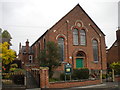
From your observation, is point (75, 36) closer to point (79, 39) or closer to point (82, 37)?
point (79, 39)

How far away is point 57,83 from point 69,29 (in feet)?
40.6

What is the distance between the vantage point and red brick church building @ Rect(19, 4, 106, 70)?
86.5 ft

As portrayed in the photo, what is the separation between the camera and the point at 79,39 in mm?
27906

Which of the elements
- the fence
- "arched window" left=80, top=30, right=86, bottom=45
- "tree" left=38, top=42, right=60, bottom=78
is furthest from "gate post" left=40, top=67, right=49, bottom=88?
"arched window" left=80, top=30, right=86, bottom=45

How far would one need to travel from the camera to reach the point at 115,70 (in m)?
25.1

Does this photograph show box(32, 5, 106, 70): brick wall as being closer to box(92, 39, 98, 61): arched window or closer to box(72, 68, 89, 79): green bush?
box(92, 39, 98, 61): arched window

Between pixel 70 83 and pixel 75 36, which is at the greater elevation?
pixel 75 36

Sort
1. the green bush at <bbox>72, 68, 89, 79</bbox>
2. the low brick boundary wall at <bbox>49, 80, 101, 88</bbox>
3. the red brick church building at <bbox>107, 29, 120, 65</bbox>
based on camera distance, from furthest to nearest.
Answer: the red brick church building at <bbox>107, 29, 120, 65</bbox> → the green bush at <bbox>72, 68, 89, 79</bbox> → the low brick boundary wall at <bbox>49, 80, 101, 88</bbox>

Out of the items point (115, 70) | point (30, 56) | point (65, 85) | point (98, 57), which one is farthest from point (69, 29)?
point (30, 56)

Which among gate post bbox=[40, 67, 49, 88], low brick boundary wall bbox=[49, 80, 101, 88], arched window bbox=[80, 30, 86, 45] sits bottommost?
low brick boundary wall bbox=[49, 80, 101, 88]

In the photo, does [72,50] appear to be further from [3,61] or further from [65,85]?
[3,61]

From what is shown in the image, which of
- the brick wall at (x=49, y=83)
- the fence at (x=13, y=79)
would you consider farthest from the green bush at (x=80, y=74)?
the fence at (x=13, y=79)

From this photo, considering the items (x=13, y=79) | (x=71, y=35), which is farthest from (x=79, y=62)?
(x=13, y=79)

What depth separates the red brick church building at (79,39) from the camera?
2637 cm
